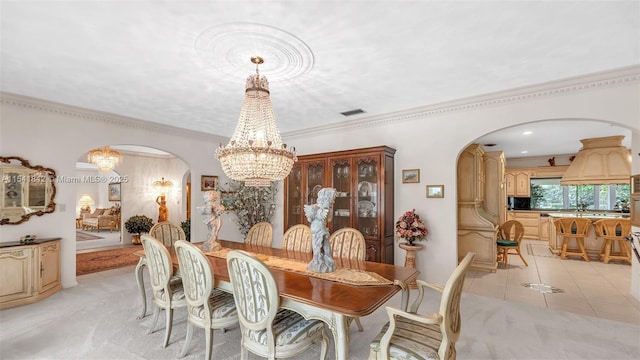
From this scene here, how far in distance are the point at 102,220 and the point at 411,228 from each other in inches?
433

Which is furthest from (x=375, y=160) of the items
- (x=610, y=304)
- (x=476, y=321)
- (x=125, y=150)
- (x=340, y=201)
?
(x=125, y=150)

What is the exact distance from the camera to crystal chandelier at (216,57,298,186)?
2410 mm

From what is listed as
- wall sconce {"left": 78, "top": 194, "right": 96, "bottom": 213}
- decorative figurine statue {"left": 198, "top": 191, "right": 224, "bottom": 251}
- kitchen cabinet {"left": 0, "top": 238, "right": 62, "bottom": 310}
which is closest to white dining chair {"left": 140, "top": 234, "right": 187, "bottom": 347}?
decorative figurine statue {"left": 198, "top": 191, "right": 224, "bottom": 251}

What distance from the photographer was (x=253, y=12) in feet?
6.20

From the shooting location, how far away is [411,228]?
3.87 meters

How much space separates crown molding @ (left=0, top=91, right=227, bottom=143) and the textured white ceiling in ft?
0.80

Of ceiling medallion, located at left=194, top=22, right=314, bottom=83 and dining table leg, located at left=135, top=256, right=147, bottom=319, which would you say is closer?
ceiling medallion, located at left=194, top=22, right=314, bottom=83

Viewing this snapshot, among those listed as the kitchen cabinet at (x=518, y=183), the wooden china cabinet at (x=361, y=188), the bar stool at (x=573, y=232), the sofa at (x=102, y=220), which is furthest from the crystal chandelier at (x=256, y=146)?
the sofa at (x=102, y=220)

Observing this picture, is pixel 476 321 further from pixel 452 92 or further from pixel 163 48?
pixel 163 48

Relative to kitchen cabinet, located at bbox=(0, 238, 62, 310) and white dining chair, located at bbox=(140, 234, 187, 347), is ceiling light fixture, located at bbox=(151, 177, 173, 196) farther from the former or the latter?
white dining chair, located at bbox=(140, 234, 187, 347)

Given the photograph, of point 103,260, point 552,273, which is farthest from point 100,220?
point 552,273

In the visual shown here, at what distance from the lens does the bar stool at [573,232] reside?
5.60m

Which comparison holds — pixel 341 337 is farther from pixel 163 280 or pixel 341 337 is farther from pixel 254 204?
pixel 254 204

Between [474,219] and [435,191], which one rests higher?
[435,191]
